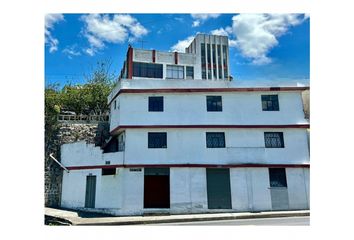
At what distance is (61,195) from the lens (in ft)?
62.3

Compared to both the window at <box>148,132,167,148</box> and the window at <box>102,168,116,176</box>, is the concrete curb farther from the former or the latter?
the window at <box>148,132,167,148</box>

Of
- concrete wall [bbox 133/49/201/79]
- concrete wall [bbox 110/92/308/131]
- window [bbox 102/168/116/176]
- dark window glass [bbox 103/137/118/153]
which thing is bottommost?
window [bbox 102/168/116/176]

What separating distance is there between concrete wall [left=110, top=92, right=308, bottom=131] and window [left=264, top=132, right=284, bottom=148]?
0.73 m

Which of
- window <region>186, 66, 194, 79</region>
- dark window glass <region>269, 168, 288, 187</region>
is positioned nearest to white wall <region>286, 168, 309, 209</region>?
dark window glass <region>269, 168, 288, 187</region>

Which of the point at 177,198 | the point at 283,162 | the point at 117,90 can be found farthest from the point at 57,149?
the point at 283,162

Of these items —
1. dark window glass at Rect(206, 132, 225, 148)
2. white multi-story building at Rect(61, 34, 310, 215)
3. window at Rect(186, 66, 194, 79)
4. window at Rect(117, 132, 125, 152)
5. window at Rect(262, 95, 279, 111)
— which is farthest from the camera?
window at Rect(186, 66, 194, 79)

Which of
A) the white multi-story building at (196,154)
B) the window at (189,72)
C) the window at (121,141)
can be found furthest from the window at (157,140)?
the window at (189,72)

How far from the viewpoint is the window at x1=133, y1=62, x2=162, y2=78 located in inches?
1045

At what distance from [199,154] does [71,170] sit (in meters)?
8.34

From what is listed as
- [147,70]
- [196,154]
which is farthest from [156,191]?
[147,70]

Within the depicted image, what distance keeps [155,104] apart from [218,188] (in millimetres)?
6323

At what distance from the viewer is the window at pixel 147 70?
26.5m

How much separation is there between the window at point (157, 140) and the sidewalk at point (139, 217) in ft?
13.5

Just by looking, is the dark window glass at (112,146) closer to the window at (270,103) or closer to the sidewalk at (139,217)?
the sidewalk at (139,217)
